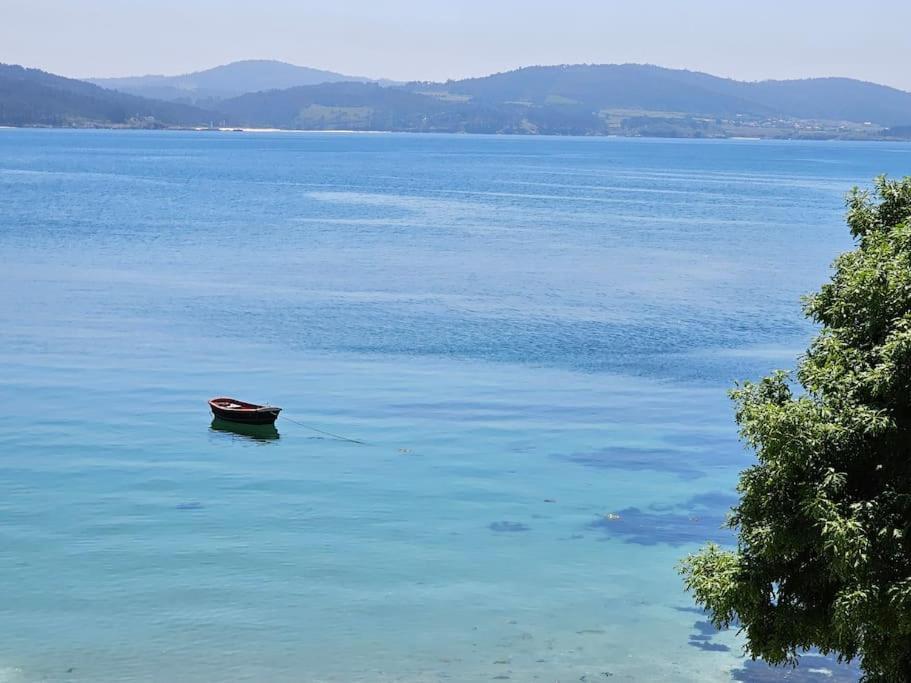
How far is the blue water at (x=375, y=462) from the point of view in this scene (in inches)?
1337

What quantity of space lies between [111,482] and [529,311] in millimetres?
41695

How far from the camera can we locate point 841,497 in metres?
22.3

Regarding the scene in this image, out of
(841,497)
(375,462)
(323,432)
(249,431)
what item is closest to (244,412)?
(249,431)

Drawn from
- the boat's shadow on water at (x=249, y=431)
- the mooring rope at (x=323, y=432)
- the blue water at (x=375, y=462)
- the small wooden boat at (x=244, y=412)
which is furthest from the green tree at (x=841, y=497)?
the boat's shadow on water at (x=249, y=431)

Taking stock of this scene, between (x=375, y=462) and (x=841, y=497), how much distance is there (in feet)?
99.6

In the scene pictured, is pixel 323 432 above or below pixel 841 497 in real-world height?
below

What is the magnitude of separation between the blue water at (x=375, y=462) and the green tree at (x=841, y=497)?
8959 mm

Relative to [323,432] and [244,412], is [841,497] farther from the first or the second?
[244,412]

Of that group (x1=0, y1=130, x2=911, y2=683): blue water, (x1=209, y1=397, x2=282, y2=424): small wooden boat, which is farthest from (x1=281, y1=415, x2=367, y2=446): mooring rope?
(x1=209, y1=397, x2=282, y2=424): small wooden boat

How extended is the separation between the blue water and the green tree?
8.96 meters

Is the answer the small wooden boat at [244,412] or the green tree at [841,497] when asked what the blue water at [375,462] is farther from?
the green tree at [841,497]

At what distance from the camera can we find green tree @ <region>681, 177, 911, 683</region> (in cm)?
2120

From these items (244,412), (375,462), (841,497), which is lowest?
(375,462)

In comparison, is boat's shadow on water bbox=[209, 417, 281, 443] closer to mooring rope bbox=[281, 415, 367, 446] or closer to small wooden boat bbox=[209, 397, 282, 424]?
small wooden boat bbox=[209, 397, 282, 424]
